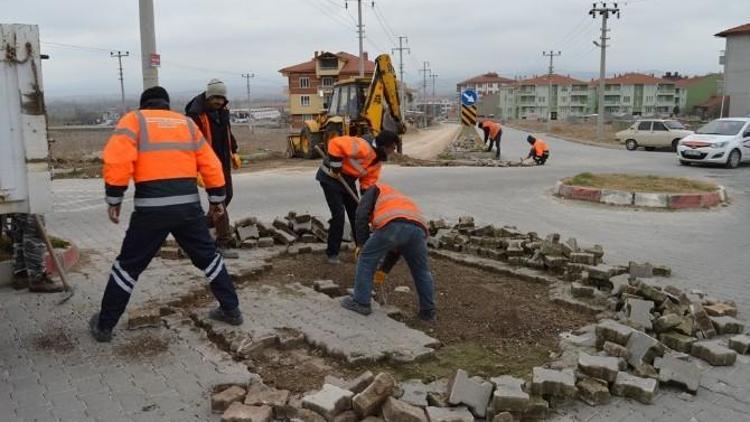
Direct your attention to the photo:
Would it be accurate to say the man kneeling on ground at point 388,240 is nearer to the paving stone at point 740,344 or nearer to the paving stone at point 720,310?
the paving stone at point 740,344

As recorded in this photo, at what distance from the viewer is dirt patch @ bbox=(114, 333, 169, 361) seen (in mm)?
4242

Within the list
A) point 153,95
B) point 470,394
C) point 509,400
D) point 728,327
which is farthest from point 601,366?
point 153,95

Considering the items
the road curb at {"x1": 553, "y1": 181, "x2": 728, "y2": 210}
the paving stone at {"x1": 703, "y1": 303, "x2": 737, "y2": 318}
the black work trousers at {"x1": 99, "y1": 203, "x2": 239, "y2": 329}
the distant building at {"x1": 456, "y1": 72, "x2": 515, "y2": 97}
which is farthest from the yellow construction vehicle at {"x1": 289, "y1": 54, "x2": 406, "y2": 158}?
the distant building at {"x1": 456, "y1": 72, "x2": 515, "y2": 97}

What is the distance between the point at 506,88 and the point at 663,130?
100m

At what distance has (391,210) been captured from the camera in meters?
4.70

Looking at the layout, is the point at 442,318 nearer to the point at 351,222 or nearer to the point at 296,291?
the point at 296,291

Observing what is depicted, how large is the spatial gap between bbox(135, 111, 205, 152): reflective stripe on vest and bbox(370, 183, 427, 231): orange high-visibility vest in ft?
4.55

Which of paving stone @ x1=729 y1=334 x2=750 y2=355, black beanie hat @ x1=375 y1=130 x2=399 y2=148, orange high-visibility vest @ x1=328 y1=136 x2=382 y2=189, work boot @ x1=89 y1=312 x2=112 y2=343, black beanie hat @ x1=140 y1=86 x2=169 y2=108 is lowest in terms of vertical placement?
paving stone @ x1=729 y1=334 x2=750 y2=355

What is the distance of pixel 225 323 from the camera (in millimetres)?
4766

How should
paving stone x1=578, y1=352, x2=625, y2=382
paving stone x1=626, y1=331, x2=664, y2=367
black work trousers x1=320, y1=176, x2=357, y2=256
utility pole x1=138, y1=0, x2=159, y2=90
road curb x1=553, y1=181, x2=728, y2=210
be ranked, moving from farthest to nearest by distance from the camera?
road curb x1=553, y1=181, x2=728, y2=210, utility pole x1=138, y1=0, x2=159, y2=90, black work trousers x1=320, y1=176, x2=357, y2=256, paving stone x1=626, y1=331, x2=664, y2=367, paving stone x1=578, y1=352, x2=625, y2=382

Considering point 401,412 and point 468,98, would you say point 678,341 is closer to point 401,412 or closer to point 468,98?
point 401,412

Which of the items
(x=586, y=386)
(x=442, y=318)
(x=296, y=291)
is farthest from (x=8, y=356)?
(x=586, y=386)

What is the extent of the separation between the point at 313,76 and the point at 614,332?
6667cm

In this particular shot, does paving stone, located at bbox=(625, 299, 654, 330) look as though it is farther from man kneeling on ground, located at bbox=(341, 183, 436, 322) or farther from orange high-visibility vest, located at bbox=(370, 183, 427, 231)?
orange high-visibility vest, located at bbox=(370, 183, 427, 231)
